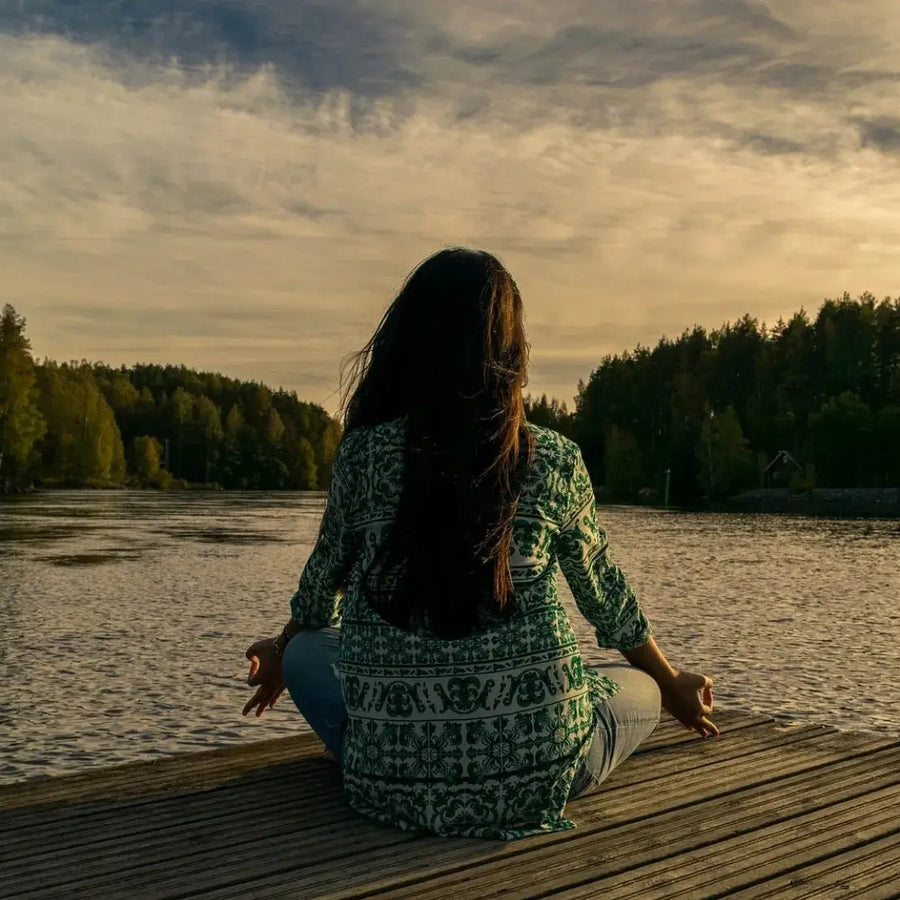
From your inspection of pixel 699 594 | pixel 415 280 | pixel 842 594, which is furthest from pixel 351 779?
pixel 842 594

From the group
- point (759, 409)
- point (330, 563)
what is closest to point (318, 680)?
point (330, 563)

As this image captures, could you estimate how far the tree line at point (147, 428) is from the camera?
252 feet

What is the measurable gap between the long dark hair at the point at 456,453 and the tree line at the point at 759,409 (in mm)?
83312

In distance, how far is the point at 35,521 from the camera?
116 ft

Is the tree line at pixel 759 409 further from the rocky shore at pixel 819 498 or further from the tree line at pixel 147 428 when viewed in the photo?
the tree line at pixel 147 428

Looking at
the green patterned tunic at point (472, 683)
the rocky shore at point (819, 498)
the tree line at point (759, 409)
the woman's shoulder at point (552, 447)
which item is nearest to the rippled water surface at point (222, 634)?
the green patterned tunic at point (472, 683)

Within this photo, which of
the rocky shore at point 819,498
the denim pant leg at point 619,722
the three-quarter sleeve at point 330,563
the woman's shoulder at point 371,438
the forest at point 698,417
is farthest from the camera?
the forest at point 698,417

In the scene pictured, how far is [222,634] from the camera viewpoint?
36.3ft

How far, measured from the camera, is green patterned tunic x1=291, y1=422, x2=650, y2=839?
9.27 ft

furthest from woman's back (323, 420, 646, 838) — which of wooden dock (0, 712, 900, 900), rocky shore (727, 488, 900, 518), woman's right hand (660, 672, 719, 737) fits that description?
rocky shore (727, 488, 900, 518)

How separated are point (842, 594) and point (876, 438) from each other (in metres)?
69.6

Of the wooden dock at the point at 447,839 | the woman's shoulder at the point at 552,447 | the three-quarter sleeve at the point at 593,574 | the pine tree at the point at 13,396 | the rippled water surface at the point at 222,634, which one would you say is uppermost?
the pine tree at the point at 13,396

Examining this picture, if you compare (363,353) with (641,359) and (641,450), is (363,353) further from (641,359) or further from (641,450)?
(641,359)

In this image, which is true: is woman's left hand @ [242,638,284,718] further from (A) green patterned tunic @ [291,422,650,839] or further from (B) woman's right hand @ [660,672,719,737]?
(B) woman's right hand @ [660,672,719,737]
